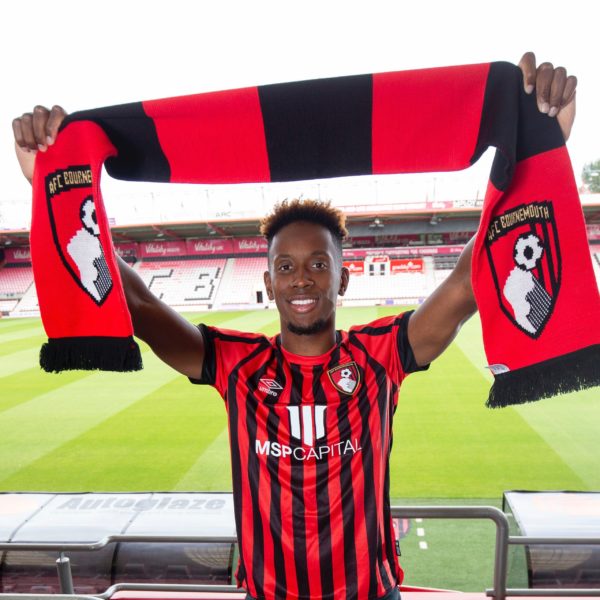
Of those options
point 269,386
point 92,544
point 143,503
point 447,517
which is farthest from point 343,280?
point 143,503

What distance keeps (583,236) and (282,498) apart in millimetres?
1173

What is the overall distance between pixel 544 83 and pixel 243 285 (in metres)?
25.6

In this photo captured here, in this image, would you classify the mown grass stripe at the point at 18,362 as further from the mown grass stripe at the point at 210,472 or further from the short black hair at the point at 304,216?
the short black hair at the point at 304,216

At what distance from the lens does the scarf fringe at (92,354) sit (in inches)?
56.8

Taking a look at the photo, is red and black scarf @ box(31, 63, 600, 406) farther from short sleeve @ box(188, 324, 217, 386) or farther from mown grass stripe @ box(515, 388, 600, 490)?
mown grass stripe @ box(515, 388, 600, 490)

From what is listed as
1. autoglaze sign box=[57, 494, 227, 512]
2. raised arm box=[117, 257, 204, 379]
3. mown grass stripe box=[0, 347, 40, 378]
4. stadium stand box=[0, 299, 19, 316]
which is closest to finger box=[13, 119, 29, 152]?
raised arm box=[117, 257, 204, 379]

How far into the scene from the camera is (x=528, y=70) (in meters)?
1.27

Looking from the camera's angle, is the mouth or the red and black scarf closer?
the red and black scarf

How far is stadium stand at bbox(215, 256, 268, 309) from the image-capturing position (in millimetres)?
25031

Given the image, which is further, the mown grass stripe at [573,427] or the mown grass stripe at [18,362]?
the mown grass stripe at [18,362]

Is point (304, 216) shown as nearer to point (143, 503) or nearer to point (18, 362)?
point (143, 503)

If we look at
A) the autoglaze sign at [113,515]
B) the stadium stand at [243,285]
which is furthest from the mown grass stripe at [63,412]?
the stadium stand at [243,285]

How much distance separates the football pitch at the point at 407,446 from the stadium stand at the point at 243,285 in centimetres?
1551

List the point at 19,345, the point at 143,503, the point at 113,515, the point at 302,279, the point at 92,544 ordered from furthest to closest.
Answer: the point at 19,345, the point at 143,503, the point at 113,515, the point at 92,544, the point at 302,279
